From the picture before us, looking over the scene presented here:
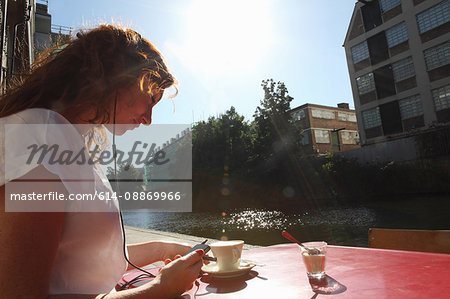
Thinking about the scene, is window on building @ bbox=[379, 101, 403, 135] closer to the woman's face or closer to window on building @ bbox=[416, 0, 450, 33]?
window on building @ bbox=[416, 0, 450, 33]

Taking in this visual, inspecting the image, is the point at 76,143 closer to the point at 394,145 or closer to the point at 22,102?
the point at 22,102

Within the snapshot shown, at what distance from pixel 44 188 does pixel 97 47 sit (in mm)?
600

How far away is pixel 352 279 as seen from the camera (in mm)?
933

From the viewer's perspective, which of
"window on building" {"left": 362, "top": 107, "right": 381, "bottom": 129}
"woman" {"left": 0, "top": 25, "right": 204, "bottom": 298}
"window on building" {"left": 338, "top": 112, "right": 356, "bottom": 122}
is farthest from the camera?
"window on building" {"left": 338, "top": 112, "right": 356, "bottom": 122}

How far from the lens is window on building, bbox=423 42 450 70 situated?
15.9 metres

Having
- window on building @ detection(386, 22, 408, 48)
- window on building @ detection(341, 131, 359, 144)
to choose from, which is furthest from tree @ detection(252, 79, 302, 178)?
window on building @ detection(341, 131, 359, 144)

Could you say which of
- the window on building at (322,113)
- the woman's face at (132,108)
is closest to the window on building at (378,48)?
the window on building at (322,113)

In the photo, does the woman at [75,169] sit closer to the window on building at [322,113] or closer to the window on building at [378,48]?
the window on building at [378,48]

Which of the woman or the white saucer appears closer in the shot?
the woman

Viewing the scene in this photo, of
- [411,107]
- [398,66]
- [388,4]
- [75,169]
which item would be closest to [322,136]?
[398,66]

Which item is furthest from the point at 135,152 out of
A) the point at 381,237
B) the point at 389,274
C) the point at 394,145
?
the point at 394,145

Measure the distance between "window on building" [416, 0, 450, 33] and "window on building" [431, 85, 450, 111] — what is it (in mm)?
3726

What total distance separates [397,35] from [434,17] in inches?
85.9

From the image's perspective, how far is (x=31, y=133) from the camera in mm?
800
